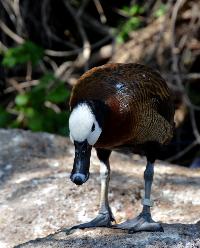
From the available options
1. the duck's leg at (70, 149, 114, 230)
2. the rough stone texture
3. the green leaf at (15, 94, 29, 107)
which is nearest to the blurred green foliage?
the green leaf at (15, 94, 29, 107)

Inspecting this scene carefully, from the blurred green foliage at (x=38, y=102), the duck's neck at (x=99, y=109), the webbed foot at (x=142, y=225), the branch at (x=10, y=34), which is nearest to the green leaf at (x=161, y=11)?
the blurred green foliage at (x=38, y=102)

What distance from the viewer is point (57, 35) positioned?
7391 mm

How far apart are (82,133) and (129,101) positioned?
372 mm

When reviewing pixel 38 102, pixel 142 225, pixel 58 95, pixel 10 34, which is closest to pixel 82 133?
pixel 142 225

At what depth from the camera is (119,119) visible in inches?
109

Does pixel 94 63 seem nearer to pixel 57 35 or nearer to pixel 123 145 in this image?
pixel 57 35

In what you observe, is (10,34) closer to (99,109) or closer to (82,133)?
(99,109)

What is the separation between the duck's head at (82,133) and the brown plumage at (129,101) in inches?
3.9

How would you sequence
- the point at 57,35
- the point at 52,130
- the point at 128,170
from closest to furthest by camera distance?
the point at 128,170
the point at 52,130
the point at 57,35

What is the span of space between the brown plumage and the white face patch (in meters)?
0.10

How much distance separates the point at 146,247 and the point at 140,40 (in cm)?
387

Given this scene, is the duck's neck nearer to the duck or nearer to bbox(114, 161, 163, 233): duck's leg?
the duck

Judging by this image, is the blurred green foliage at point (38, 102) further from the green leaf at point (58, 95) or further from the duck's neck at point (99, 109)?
the duck's neck at point (99, 109)

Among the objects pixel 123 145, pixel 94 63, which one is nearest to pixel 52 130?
pixel 94 63
